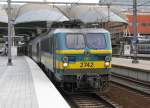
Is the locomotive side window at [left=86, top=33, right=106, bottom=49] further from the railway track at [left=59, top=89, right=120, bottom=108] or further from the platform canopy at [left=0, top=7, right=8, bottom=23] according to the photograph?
the platform canopy at [left=0, top=7, right=8, bottom=23]

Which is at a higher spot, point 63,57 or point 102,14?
point 102,14

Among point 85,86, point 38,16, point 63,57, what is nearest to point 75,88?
point 85,86

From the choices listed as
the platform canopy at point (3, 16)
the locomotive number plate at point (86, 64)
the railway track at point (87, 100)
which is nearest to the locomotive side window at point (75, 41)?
the locomotive number plate at point (86, 64)

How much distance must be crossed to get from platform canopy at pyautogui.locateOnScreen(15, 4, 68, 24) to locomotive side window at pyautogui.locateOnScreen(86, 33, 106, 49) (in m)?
58.7

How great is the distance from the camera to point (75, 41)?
1638 cm

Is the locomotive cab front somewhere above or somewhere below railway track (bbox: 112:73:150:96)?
above

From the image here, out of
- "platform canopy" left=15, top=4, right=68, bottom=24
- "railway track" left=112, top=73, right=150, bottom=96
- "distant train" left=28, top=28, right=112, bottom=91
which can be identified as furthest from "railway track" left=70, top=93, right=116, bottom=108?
"platform canopy" left=15, top=4, right=68, bottom=24

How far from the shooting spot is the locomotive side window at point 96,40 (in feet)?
53.7

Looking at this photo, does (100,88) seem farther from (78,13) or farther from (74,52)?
(78,13)

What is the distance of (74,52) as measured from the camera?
628 inches

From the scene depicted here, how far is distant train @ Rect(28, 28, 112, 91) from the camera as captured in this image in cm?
1580

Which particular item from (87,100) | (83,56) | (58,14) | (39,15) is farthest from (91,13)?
(87,100)

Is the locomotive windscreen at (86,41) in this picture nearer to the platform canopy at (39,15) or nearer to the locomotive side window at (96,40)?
the locomotive side window at (96,40)

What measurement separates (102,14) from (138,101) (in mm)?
64693
